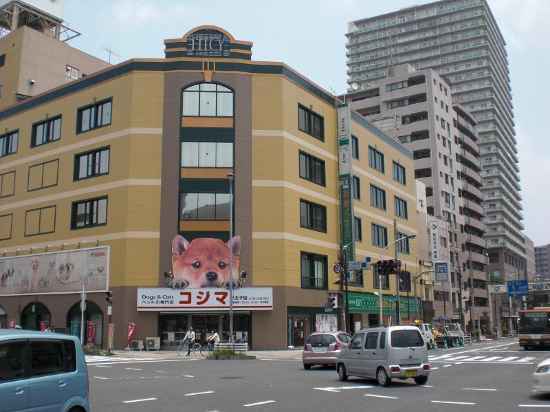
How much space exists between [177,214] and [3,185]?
789 inches

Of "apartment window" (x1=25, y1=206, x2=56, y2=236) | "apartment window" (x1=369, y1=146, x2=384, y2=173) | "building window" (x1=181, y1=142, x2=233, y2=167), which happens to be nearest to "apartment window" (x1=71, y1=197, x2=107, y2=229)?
"apartment window" (x1=25, y1=206, x2=56, y2=236)

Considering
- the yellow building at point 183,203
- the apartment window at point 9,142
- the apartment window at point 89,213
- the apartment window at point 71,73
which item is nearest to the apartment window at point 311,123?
the yellow building at point 183,203

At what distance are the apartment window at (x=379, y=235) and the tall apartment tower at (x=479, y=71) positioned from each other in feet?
244

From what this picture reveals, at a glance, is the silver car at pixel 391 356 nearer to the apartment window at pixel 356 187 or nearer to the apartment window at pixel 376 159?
the apartment window at pixel 356 187

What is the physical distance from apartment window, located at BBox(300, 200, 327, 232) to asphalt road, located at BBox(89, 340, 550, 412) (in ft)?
67.9

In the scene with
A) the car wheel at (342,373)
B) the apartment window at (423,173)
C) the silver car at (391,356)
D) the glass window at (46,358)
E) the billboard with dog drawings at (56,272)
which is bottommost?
the car wheel at (342,373)

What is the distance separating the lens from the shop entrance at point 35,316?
44250 millimetres

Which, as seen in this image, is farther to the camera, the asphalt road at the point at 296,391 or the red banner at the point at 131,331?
the red banner at the point at 131,331

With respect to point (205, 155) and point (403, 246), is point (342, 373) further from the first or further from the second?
point (403, 246)

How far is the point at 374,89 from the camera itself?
104 meters

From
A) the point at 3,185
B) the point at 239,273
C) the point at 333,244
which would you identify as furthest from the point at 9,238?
the point at 333,244

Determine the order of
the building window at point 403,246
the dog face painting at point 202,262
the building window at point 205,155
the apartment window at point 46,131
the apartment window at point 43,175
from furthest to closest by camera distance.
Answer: the building window at point 403,246
the apartment window at point 46,131
the apartment window at point 43,175
the building window at point 205,155
the dog face painting at point 202,262

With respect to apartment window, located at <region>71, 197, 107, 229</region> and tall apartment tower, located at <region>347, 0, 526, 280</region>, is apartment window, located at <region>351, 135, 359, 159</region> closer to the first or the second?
apartment window, located at <region>71, 197, 107, 229</region>

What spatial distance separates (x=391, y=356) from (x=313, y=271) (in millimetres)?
27072
